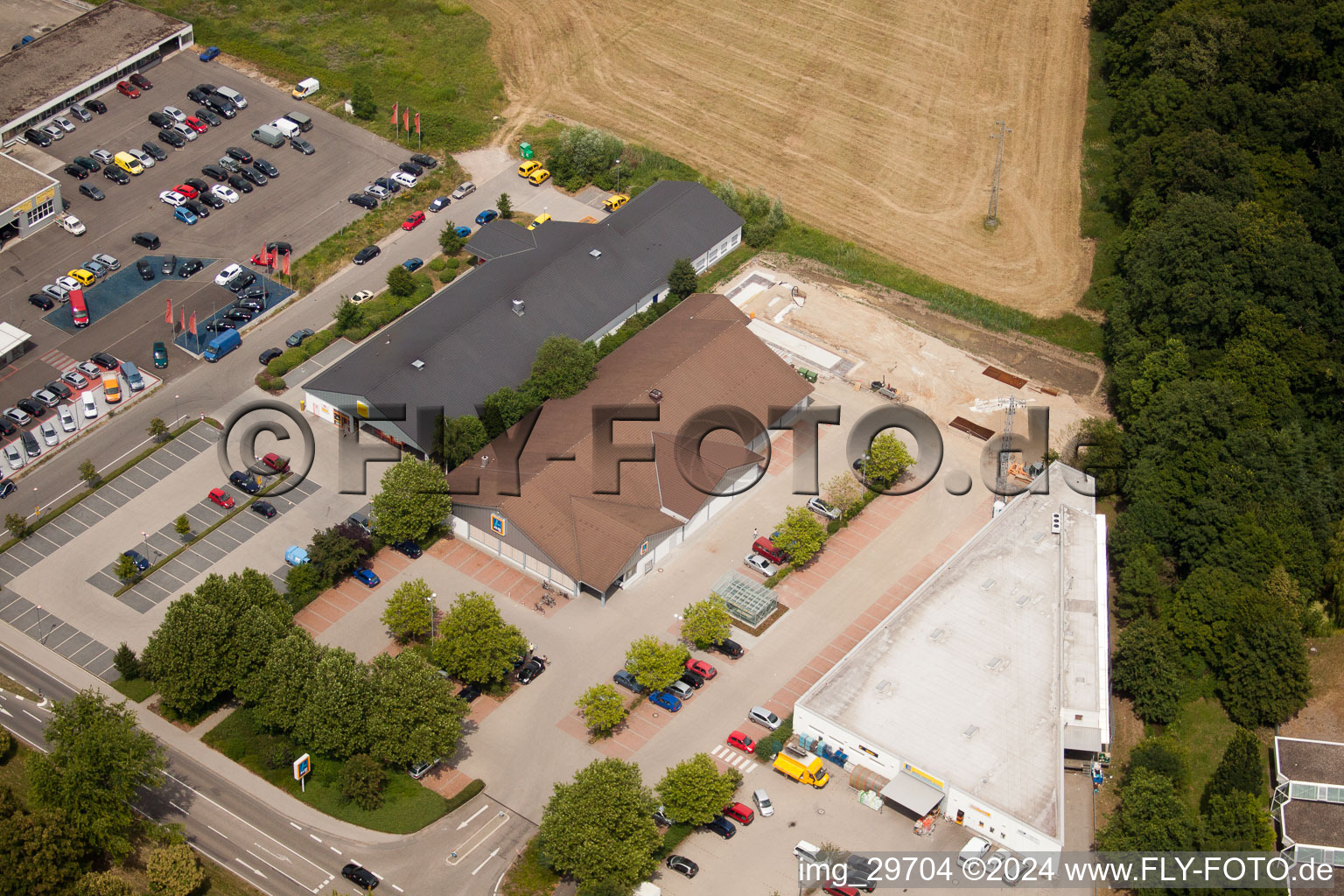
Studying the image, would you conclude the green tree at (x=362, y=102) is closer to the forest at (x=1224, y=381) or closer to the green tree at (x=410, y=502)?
the green tree at (x=410, y=502)

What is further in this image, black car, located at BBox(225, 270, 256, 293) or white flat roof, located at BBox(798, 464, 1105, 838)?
black car, located at BBox(225, 270, 256, 293)

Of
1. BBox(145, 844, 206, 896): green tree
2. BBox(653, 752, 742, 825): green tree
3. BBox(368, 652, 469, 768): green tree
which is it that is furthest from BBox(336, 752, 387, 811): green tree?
BBox(653, 752, 742, 825): green tree

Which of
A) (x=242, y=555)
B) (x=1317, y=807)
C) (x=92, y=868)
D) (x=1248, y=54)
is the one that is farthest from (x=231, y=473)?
(x=1248, y=54)

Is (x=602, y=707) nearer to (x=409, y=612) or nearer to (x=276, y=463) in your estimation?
(x=409, y=612)

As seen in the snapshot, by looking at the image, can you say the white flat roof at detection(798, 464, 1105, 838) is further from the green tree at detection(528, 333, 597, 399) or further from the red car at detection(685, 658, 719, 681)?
the green tree at detection(528, 333, 597, 399)

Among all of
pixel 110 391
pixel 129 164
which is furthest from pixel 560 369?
pixel 129 164

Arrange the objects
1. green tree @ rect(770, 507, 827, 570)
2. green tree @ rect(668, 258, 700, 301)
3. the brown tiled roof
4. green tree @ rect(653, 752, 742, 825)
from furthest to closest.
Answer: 1. green tree @ rect(668, 258, 700, 301)
2. green tree @ rect(770, 507, 827, 570)
3. the brown tiled roof
4. green tree @ rect(653, 752, 742, 825)

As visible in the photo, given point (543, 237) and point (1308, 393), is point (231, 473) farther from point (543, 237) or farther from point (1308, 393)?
point (1308, 393)

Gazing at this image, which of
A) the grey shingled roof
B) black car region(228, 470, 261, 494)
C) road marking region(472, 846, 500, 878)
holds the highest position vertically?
the grey shingled roof
